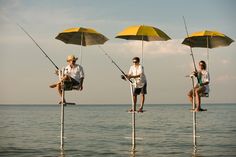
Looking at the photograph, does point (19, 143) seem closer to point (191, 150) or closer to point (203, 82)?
point (191, 150)

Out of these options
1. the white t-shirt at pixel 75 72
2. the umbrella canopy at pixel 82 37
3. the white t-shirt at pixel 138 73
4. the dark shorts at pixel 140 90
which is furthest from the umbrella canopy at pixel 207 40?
the white t-shirt at pixel 75 72

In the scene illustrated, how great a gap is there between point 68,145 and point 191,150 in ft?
20.7

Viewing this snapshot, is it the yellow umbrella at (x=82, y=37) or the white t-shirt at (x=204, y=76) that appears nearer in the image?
the white t-shirt at (x=204, y=76)

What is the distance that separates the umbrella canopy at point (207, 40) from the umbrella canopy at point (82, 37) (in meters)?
3.77

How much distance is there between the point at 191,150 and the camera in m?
20.2

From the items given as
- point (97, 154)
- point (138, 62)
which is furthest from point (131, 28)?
point (97, 154)

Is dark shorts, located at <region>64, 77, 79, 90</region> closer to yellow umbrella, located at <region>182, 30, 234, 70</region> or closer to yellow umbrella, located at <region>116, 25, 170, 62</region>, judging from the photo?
yellow umbrella, located at <region>116, 25, 170, 62</region>

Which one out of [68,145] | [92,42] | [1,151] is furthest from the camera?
[68,145]

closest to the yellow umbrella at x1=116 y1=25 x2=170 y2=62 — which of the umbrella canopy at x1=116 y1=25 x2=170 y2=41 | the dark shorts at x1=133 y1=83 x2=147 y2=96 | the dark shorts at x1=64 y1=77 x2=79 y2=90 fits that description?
the umbrella canopy at x1=116 y1=25 x2=170 y2=41

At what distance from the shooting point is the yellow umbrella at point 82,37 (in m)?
18.4

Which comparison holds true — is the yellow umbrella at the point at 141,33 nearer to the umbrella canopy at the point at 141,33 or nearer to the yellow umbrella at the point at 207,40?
the umbrella canopy at the point at 141,33

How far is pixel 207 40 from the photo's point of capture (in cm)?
1884

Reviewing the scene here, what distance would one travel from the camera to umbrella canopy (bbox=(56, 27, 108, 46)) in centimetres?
1839

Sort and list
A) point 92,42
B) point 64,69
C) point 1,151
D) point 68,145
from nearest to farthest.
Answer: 1. point 64,69
2. point 92,42
3. point 1,151
4. point 68,145
